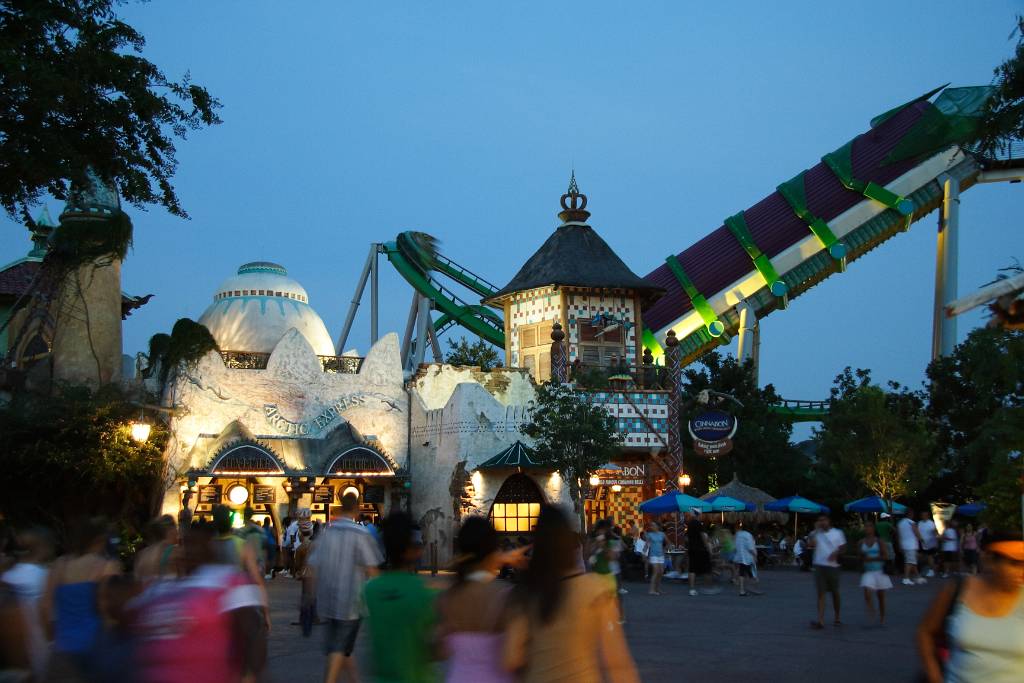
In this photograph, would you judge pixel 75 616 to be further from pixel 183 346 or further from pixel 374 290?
pixel 374 290

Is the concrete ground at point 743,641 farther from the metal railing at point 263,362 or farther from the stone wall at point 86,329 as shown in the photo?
the stone wall at point 86,329

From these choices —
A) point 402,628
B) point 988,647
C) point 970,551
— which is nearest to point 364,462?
point 970,551

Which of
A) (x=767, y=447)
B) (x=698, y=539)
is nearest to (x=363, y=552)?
(x=698, y=539)

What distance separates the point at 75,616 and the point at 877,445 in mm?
35681

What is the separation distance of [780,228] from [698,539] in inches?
Answer: 844

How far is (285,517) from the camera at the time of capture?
29.6 meters

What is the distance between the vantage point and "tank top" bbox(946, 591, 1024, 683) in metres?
5.30

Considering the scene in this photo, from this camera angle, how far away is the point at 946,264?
4469 cm

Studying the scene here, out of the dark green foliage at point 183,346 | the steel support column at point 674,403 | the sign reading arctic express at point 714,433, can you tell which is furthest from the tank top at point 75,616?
the steel support column at point 674,403

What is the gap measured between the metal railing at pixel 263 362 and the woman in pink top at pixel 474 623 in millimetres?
25896

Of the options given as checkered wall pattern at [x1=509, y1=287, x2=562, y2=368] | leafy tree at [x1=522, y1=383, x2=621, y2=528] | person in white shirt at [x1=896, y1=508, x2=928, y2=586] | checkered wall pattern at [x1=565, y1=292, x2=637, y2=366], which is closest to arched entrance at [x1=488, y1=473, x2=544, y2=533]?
leafy tree at [x1=522, y1=383, x2=621, y2=528]

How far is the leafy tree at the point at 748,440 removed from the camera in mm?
41562

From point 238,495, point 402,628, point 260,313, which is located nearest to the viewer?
point 402,628

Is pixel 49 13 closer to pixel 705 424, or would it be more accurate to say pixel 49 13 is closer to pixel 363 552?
A: pixel 363 552
